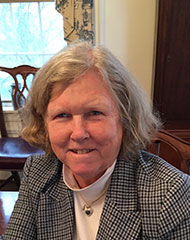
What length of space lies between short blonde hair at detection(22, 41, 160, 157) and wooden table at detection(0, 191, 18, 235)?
434 millimetres

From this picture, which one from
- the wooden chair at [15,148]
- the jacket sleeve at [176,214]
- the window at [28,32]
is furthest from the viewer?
the window at [28,32]

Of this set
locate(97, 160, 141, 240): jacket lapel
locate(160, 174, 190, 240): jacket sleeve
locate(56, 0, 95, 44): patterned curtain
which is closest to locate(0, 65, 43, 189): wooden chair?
locate(56, 0, 95, 44): patterned curtain

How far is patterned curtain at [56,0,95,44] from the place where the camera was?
1.80 m

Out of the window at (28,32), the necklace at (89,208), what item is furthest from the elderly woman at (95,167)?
the window at (28,32)

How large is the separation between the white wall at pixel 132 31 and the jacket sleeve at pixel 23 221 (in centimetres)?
150

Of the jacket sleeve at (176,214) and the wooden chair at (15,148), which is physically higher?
the jacket sleeve at (176,214)

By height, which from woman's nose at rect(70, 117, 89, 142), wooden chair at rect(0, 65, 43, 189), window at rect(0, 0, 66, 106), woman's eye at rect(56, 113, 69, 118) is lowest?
wooden chair at rect(0, 65, 43, 189)

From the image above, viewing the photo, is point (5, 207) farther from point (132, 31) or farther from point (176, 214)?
point (132, 31)

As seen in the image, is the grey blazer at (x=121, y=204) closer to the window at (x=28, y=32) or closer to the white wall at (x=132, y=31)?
the white wall at (x=132, y=31)

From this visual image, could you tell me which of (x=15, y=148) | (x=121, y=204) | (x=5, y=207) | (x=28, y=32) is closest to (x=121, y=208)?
(x=121, y=204)

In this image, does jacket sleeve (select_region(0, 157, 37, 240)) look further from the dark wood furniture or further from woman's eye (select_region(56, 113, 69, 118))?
the dark wood furniture

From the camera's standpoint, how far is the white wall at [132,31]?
6.66ft

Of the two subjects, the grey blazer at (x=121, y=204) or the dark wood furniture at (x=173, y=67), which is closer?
the grey blazer at (x=121, y=204)

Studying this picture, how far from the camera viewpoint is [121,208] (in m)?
0.69
